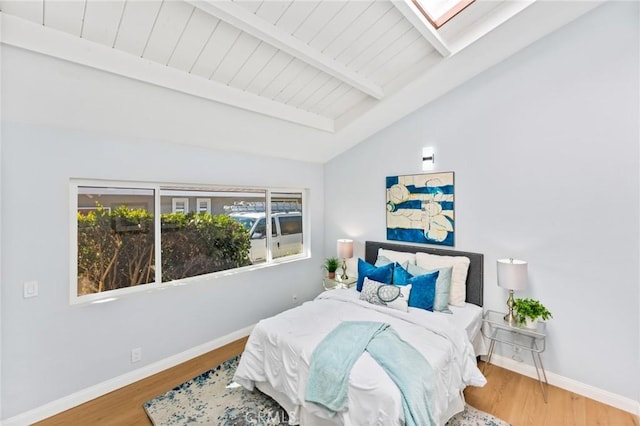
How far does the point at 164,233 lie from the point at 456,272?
3.09 meters

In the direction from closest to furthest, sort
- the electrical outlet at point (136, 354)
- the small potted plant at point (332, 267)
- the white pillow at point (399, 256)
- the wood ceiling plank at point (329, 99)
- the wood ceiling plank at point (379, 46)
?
the wood ceiling plank at point (379, 46) → the electrical outlet at point (136, 354) → the wood ceiling plank at point (329, 99) → the white pillow at point (399, 256) → the small potted plant at point (332, 267)

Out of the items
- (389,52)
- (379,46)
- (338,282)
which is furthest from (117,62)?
(338,282)


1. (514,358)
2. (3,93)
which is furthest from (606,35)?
(3,93)

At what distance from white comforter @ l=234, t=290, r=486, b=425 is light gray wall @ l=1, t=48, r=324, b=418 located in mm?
1066

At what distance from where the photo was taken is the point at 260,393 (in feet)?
8.16

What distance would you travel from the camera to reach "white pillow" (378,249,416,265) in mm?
3322

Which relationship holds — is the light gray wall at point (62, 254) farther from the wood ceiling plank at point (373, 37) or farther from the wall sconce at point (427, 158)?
the wall sconce at point (427, 158)

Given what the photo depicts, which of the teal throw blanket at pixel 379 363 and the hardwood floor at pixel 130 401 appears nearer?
the teal throw blanket at pixel 379 363

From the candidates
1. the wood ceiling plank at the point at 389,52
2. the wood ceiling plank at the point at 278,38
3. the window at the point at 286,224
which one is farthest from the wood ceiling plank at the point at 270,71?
the window at the point at 286,224

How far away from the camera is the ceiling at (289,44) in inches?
69.4

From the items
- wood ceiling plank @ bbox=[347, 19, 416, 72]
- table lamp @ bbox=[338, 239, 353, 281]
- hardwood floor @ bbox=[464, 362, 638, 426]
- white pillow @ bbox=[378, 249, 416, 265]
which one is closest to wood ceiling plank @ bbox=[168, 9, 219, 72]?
wood ceiling plank @ bbox=[347, 19, 416, 72]

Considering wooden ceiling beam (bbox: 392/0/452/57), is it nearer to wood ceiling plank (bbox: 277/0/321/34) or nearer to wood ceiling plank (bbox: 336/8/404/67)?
wood ceiling plank (bbox: 336/8/404/67)

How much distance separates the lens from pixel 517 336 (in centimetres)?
279

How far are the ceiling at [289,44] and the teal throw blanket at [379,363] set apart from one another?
221 centimetres
